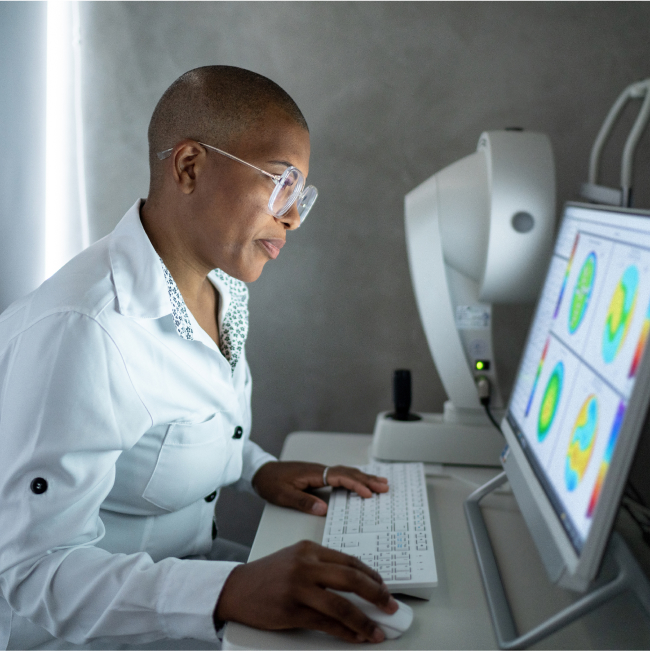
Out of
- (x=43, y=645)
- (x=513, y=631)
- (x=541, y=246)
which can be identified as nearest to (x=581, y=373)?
(x=513, y=631)

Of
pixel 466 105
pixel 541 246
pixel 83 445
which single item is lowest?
pixel 83 445

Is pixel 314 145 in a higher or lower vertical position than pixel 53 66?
lower

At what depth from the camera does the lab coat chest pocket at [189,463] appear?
934 millimetres

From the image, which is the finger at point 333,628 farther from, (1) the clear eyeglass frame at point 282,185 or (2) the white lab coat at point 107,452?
(1) the clear eyeglass frame at point 282,185

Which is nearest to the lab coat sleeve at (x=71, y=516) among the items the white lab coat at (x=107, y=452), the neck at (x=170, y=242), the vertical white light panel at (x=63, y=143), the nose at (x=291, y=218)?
the white lab coat at (x=107, y=452)

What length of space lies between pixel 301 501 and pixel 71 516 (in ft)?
1.25

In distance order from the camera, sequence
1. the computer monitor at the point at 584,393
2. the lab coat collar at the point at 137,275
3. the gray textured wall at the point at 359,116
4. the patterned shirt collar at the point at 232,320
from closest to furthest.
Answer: the computer monitor at the point at 584,393
the lab coat collar at the point at 137,275
the patterned shirt collar at the point at 232,320
the gray textured wall at the point at 359,116

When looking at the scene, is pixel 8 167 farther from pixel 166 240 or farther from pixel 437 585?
pixel 437 585

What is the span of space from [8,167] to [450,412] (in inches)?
41.8

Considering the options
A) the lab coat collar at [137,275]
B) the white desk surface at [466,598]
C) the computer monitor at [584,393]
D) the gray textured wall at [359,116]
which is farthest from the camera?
the gray textured wall at [359,116]

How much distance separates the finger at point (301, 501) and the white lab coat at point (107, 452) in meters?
0.12

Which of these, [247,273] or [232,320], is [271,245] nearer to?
[247,273]

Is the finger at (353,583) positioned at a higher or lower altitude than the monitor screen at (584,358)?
lower

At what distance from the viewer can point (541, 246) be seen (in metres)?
1.17
